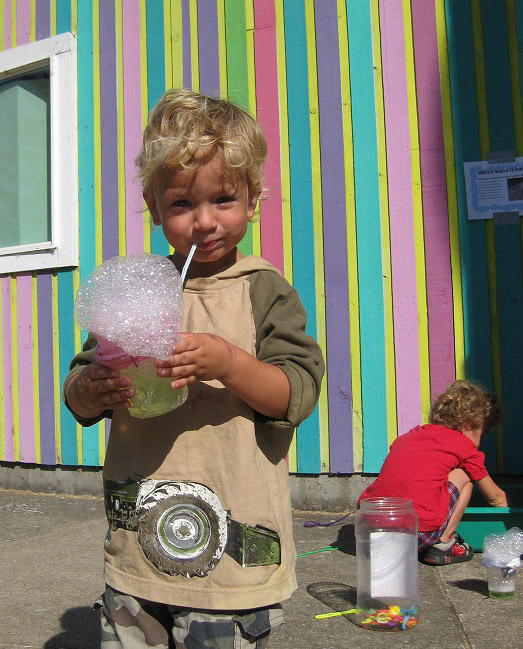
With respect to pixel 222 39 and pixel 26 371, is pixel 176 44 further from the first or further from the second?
pixel 26 371

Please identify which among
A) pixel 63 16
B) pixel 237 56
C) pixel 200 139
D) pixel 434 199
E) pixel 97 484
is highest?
pixel 63 16

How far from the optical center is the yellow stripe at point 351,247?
183 inches

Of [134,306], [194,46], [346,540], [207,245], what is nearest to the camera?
[134,306]

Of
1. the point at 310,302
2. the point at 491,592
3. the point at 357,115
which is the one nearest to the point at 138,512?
the point at 491,592

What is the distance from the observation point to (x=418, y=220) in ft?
15.0

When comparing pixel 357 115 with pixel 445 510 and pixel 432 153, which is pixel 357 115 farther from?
pixel 445 510

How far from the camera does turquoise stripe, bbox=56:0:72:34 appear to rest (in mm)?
5484

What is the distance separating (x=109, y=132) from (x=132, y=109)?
0.72 feet

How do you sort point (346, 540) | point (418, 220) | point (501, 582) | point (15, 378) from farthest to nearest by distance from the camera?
point (15, 378) → point (418, 220) → point (346, 540) → point (501, 582)

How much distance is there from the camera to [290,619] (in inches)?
121

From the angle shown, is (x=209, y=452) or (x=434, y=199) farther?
(x=434, y=199)

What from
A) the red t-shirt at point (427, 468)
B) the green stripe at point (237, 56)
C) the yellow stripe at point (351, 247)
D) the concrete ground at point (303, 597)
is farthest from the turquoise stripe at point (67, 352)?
the red t-shirt at point (427, 468)

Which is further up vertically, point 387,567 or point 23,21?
point 23,21

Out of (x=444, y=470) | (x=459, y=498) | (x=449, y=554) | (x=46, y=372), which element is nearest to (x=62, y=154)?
(x=46, y=372)
